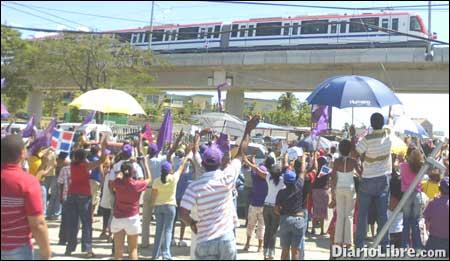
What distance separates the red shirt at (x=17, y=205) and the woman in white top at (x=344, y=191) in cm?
472

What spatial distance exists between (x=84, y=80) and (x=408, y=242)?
27.6 metres

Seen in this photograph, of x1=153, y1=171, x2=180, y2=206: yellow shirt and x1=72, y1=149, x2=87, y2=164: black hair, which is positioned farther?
x1=72, y1=149, x2=87, y2=164: black hair

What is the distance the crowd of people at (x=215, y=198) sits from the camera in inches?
190

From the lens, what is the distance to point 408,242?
27.8ft

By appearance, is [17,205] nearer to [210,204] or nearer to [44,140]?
[210,204]

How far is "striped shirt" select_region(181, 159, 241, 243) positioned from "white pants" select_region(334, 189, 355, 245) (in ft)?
10.0

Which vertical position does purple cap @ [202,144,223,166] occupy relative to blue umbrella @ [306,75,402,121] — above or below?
below

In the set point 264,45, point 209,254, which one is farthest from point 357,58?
point 209,254

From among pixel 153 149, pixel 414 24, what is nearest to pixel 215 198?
pixel 153 149

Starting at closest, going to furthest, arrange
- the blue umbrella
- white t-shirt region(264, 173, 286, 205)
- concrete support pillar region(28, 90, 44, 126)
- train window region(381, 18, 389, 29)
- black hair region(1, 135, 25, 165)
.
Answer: black hair region(1, 135, 25, 165) → the blue umbrella → white t-shirt region(264, 173, 286, 205) → train window region(381, 18, 389, 29) → concrete support pillar region(28, 90, 44, 126)

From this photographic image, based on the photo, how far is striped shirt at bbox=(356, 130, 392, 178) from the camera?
764 centimetres

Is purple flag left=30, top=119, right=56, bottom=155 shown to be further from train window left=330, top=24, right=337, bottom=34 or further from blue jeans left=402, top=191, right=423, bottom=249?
train window left=330, top=24, right=337, bottom=34

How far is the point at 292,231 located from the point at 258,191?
227 centimetres

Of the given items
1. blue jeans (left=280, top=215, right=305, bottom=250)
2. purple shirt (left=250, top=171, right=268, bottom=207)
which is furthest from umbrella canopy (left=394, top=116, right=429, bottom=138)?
blue jeans (left=280, top=215, right=305, bottom=250)
